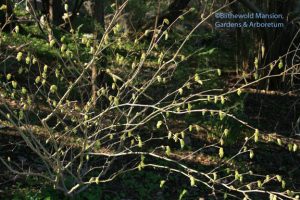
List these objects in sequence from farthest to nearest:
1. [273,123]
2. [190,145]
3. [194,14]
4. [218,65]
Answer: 1. [194,14]
2. [218,65]
3. [273,123]
4. [190,145]

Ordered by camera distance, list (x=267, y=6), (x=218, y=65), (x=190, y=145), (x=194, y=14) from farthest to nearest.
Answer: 1. (x=194, y=14)
2. (x=218, y=65)
3. (x=267, y=6)
4. (x=190, y=145)

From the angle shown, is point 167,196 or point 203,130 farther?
point 203,130

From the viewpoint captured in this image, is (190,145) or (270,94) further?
(270,94)

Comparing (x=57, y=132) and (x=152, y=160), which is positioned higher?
(x=57, y=132)

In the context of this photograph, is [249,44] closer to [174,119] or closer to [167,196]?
[174,119]

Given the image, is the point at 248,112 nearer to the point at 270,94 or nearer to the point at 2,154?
the point at 270,94

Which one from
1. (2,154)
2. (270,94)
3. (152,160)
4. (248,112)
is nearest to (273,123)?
(248,112)

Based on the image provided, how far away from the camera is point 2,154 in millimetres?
5527

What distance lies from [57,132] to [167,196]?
1.49 meters

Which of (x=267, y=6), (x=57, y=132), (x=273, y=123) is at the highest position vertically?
(x=267, y=6)

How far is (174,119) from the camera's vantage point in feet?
23.6

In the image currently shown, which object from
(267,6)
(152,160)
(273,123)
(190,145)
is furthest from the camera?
(267,6)

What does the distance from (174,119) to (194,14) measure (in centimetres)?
479

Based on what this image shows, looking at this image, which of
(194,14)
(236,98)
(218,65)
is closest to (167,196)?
(236,98)
